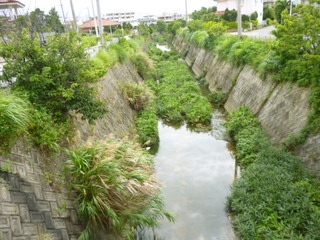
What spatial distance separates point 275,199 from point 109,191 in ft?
14.0

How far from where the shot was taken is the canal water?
269 inches

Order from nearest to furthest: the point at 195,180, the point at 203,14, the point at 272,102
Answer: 1. the point at 195,180
2. the point at 272,102
3. the point at 203,14

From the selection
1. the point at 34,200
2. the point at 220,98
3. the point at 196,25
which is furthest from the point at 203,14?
the point at 34,200

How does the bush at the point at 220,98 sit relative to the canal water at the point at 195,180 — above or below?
above

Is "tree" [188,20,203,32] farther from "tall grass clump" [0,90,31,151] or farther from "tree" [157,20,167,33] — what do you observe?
"tree" [157,20,167,33]

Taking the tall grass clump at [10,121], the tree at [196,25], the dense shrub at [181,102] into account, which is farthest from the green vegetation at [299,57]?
the tree at [196,25]

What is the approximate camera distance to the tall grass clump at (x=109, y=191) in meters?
5.20

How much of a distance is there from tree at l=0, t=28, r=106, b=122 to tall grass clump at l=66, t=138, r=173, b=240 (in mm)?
1461

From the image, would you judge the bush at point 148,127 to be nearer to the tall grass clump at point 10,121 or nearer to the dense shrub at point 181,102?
the dense shrub at point 181,102

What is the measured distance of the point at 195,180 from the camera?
8.97 m

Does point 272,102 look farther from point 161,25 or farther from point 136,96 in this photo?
point 161,25

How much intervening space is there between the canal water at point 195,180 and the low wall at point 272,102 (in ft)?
6.64

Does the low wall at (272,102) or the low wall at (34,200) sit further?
the low wall at (272,102)

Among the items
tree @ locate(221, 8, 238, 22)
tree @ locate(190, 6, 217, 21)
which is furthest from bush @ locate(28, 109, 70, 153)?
tree @ locate(221, 8, 238, 22)
